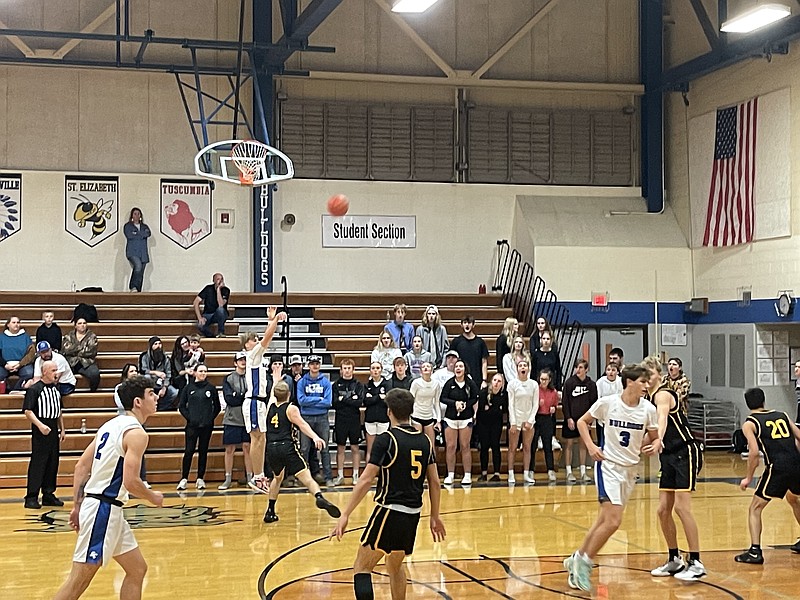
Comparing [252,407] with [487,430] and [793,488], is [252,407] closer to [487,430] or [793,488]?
[487,430]

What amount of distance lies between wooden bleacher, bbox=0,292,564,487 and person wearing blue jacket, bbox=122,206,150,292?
0.43 metres

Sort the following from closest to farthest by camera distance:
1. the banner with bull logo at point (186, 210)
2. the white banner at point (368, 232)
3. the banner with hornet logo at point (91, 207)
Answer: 1. the banner with hornet logo at point (91, 207)
2. the banner with bull logo at point (186, 210)
3. the white banner at point (368, 232)

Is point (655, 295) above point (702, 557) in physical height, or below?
above

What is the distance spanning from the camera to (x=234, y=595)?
782cm

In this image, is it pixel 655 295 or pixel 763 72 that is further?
pixel 655 295

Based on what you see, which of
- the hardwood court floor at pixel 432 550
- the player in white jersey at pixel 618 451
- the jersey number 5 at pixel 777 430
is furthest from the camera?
the jersey number 5 at pixel 777 430

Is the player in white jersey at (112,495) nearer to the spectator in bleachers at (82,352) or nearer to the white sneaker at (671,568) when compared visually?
the white sneaker at (671,568)

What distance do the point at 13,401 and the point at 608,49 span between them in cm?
1342

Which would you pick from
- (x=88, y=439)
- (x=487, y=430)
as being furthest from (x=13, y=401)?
(x=487, y=430)

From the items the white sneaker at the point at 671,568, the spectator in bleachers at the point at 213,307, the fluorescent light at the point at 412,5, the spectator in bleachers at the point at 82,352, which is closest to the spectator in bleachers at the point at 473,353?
the spectator in bleachers at the point at 213,307

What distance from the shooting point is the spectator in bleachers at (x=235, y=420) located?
46.0 feet

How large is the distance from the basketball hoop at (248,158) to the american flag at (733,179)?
337 inches

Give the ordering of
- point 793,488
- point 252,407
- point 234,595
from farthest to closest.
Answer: point 252,407 < point 793,488 < point 234,595

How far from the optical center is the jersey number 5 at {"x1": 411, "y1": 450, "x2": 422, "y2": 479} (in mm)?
6305
